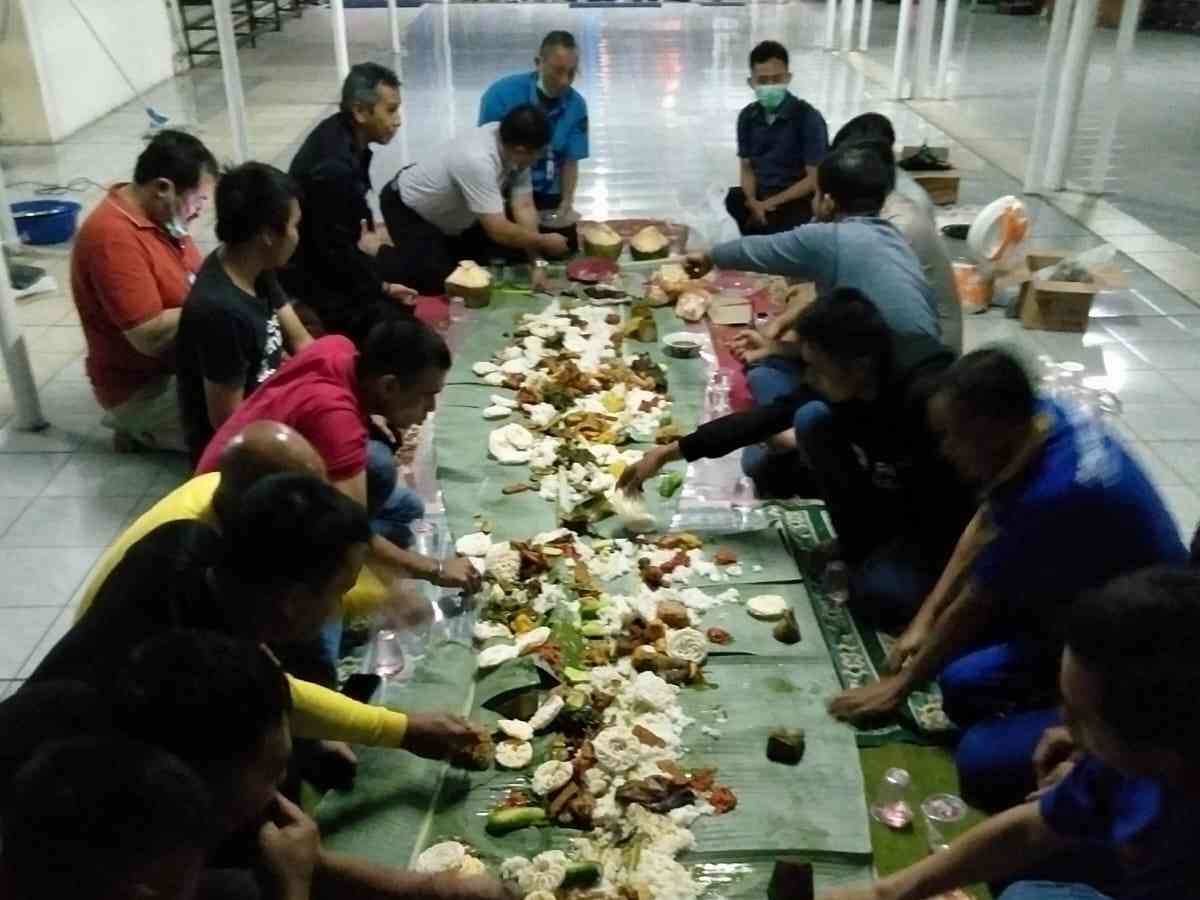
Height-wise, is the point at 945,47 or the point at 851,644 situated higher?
the point at 945,47

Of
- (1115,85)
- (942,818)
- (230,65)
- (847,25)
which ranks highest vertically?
(230,65)

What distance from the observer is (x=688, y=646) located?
108 inches

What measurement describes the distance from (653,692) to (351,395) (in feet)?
3.31

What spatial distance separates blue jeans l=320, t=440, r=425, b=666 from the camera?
3.08m

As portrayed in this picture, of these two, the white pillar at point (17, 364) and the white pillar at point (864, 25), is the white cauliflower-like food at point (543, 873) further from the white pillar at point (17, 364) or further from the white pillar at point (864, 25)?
the white pillar at point (864, 25)

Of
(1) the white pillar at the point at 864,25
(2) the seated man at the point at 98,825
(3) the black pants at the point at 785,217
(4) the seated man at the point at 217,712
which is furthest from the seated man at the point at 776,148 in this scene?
(1) the white pillar at the point at 864,25

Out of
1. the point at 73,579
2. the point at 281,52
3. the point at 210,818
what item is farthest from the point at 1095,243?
the point at 281,52

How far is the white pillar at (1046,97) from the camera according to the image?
256 inches

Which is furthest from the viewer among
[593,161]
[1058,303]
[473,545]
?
[593,161]

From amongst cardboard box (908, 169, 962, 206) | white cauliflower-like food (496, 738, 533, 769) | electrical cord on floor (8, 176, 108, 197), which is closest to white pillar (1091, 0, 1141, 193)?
cardboard box (908, 169, 962, 206)

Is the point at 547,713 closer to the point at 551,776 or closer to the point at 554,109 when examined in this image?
the point at 551,776

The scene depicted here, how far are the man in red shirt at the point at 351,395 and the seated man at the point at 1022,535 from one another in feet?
3.84

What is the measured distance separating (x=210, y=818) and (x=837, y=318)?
195cm

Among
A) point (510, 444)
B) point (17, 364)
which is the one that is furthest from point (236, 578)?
point (17, 364)
